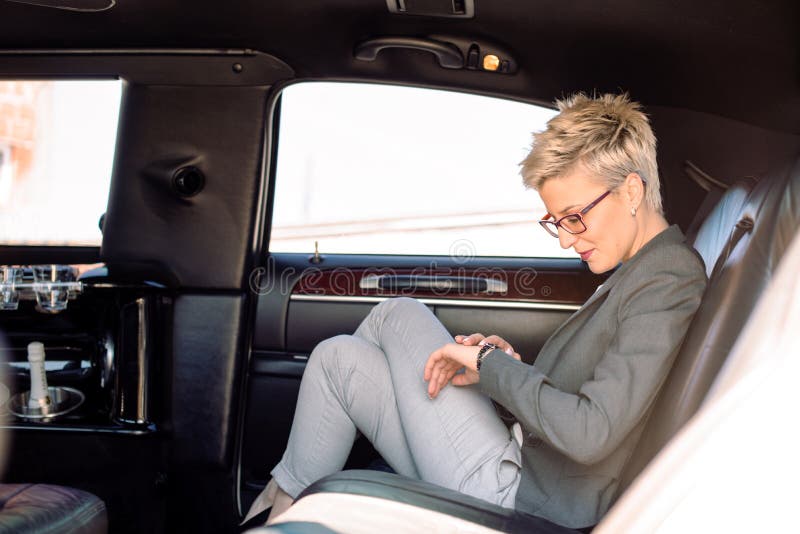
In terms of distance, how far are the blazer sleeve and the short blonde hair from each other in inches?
7.9

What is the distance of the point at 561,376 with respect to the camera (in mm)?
1511

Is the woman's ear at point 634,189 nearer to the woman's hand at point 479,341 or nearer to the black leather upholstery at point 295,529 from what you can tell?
the woman's hand at point 479,341

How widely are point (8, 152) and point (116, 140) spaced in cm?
37

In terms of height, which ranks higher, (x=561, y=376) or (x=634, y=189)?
(x=634, y=189)

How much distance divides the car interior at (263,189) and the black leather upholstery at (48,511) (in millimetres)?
529

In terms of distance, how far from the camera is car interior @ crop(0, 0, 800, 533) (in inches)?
79.6

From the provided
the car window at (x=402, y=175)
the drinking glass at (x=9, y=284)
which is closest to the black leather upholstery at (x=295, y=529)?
the drinking glass at (x=9, y=284)

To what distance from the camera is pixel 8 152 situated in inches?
101

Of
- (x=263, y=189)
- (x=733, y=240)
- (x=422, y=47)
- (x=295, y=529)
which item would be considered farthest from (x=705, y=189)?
(x=295, y=529)

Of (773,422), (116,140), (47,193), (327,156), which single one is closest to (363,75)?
(327,156)

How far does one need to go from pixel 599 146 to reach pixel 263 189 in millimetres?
1277

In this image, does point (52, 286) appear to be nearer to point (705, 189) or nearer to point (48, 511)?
point (48, 511)

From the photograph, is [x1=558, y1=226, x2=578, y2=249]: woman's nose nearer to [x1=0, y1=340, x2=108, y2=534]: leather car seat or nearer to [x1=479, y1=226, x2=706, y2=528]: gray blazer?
[x1=479, y1=226, x2=706, y2=528]: gray blazer

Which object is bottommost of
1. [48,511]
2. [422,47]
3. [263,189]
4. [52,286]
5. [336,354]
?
[48,511]
